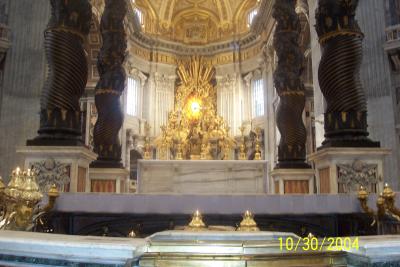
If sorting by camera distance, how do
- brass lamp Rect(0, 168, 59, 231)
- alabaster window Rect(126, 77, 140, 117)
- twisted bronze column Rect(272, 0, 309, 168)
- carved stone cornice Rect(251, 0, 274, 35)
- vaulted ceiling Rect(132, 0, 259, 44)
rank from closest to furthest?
brass lamp Rect(0, 168, 59, 231)
twisted bronze column Rect(272, 0, 309, 168)
carved stone cornice Rect(251, 0, 274, 35)
alabaster window Rect(126, 77, 140, 117)
vaulted ceiling Rect(132, 0, 259, 44)

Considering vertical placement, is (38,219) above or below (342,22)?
below

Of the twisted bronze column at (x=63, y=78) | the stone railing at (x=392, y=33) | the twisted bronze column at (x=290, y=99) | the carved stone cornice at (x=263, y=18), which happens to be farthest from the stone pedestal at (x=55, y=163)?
the carved stone cornice at (x=263, y=18)

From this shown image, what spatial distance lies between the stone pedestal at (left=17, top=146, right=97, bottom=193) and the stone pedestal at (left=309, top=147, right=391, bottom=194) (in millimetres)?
3070

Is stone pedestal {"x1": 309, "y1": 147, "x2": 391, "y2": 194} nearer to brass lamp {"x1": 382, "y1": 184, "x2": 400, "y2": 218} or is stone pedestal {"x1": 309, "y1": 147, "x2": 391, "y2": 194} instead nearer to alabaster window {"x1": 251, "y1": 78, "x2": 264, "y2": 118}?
brass lamp {"x1": 382, "y1": 184, "x2": 400, "y2": 218}

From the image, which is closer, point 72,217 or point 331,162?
point 72,217

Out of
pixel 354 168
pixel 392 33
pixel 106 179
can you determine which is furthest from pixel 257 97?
pixel 354 168

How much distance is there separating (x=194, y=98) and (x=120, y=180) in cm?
1429

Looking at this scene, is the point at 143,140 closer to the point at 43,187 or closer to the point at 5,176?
the point at 5,176

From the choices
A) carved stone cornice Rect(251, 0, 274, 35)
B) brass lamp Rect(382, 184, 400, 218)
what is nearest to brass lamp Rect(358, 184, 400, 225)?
brass lamp Rect(382, 184, 400, 218)

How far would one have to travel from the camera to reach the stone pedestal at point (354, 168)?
4969 mm

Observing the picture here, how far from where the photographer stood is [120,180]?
25.7 ft

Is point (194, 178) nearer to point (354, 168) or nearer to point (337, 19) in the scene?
point (354, 168)

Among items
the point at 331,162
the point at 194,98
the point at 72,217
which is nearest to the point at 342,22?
the point at 331,162
